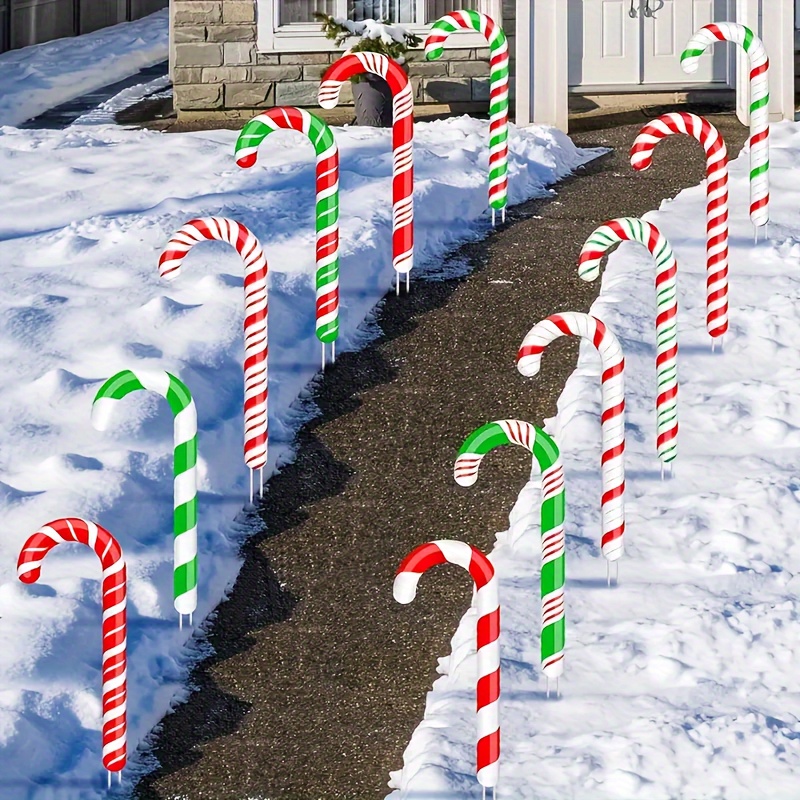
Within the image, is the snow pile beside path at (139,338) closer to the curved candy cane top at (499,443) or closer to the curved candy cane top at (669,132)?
the curved candy cane top at (499,443)

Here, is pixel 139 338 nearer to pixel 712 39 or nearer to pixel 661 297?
pixel 661 297

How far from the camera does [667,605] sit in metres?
6.98

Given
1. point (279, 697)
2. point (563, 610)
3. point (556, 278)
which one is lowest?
point (279, 697)

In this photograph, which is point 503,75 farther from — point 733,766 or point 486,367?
point 733,766

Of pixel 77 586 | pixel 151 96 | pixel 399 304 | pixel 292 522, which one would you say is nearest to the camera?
pixel 77 586

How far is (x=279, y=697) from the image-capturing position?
6715 millimetres

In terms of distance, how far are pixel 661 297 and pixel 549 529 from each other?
79.1 inches

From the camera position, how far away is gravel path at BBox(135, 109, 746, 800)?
21.0 ft

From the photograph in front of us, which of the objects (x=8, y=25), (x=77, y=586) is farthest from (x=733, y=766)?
(x=8, y=25)

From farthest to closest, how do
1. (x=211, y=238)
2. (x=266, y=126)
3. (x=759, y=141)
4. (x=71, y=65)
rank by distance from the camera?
(x=71, y=65)
(x=759, y=141)
(x=266, y=126)
(x=211, y=238)

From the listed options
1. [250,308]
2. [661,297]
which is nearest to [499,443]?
[661,297]

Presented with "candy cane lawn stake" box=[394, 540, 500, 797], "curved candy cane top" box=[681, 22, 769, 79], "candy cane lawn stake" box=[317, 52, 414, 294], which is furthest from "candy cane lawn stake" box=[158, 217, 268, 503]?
"curved candy cane top" box=[681, 22, 769, 79]

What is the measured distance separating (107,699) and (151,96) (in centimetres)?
1220

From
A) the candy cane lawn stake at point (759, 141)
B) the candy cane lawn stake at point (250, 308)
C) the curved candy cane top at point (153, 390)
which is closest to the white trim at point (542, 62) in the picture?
the candy cane lawn stake at point (759, 141)
